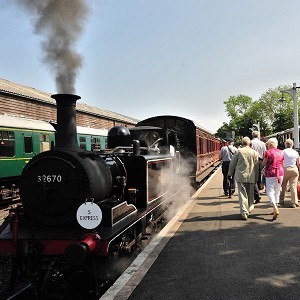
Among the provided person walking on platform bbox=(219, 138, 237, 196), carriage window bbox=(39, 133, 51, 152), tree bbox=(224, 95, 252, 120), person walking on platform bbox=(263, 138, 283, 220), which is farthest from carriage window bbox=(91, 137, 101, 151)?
tree bbox=(224, 95, 252, 120)

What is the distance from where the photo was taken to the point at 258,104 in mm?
73312

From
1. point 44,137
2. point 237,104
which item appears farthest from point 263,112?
point 44,137

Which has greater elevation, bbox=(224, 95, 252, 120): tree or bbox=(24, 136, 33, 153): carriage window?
bbox=(224, 95, 252, 120): tree

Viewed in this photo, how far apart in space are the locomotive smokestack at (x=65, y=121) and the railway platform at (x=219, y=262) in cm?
182

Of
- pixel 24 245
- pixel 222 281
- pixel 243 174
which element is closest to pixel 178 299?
pixel 222 281

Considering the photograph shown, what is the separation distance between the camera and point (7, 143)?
12133mm

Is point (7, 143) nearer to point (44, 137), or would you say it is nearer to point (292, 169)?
point (44, 137)

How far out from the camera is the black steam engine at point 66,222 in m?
4.24

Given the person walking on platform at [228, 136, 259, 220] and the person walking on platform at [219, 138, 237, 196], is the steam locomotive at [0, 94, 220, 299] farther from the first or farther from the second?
the person walking on platform at [219, 138, 237, 196]

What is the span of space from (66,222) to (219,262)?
6.59 ft

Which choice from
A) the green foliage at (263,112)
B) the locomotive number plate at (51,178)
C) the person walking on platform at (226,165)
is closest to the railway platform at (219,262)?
the locomotive number plate at (51,178)

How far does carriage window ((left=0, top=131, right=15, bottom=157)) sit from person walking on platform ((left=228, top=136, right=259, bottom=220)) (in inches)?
313

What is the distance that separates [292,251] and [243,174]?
2317 mm

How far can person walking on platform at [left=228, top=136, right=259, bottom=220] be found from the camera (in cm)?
702
